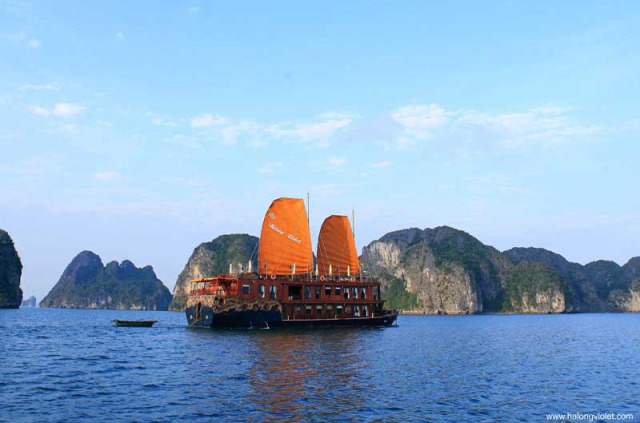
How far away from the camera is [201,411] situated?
782 inches

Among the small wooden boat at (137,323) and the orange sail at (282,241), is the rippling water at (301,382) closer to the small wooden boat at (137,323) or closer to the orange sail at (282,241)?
the orange sail at (282,241)

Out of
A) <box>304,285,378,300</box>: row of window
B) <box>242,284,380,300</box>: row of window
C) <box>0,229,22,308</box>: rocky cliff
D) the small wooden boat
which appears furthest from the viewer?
<box>0,229,22,308</box>: rocky cliff

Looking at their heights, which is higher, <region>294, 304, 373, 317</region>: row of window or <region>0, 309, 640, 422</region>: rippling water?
<region>294, 304, 373, 317</region>: row of window

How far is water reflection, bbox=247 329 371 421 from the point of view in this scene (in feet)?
66.4

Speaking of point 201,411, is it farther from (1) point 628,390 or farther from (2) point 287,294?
(2) point 287,294

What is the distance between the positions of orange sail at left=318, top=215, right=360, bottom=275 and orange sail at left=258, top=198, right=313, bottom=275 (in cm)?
751

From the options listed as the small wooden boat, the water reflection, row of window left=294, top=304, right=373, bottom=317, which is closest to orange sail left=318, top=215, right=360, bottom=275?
row of window left=294, top=304, right=373, bottom=317

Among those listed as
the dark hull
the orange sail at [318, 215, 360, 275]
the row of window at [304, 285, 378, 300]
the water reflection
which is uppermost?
the orange sail at [318, 215, 360, 275]

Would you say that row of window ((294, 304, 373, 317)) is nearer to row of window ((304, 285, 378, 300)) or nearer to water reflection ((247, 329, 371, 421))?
row of window ((304, 285, 378, 300))

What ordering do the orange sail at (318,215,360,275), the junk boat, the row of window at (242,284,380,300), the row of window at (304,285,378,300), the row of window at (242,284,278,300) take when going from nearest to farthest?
the junk boat
the row of window at (242,284,278,300)
the row of window at (242,284,380,300)
the row of window at (304,285,378,300)
the orange sail at (318,215,360,275)

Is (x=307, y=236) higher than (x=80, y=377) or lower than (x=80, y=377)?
higher

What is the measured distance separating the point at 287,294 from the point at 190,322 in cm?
1223

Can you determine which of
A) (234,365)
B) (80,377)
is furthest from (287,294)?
(80,377)

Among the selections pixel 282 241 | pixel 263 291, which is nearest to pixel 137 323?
pixel 282 241
